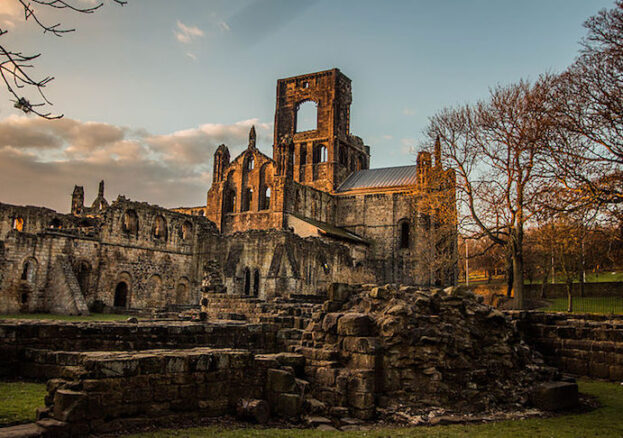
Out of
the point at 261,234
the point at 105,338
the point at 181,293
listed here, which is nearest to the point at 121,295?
the point at 181,293

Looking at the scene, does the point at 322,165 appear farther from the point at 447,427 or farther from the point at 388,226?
the point at 447,427

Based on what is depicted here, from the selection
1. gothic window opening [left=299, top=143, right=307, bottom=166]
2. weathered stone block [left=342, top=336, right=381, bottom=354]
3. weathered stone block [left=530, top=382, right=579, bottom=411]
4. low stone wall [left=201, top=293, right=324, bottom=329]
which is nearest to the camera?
weathered stone block [left=342, top=336, right=381, bottom=354]

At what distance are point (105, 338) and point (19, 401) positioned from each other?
3.60 m

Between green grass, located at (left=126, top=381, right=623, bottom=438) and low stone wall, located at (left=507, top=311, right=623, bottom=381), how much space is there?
3.61 m

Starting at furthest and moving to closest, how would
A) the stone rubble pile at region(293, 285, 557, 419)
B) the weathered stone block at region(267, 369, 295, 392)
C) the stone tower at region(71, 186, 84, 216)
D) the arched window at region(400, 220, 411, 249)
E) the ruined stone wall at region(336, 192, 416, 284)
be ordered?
the arched window at region(400, 220, 411, 249) < the ruined stone wall at region(336, 192, 416, 284) < the stone tower at region(71, 186, 84, 216) < the stone rubble pile at region(293, 285, 557, 419) < the weathered stone block at region(267, 369, 295, 392)

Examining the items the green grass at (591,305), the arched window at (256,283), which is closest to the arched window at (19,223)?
the arched window at (256,283)

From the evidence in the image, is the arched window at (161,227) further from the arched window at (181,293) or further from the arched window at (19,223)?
the arched window at (19,223)

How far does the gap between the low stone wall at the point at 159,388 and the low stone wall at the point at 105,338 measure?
67.3 inches

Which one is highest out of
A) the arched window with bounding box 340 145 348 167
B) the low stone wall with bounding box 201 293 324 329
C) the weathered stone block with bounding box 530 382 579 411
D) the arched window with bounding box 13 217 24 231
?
the arched window with bounding box 340 145 348 167

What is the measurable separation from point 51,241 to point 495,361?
2593 cm

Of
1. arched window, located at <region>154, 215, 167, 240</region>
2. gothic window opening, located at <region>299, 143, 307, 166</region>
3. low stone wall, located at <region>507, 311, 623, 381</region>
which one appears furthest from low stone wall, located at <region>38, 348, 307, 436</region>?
gothic window opening, located at <region>299, 143, 307, 166</region>

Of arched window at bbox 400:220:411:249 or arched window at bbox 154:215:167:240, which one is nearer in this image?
arched window at bbox 154:215:167:240

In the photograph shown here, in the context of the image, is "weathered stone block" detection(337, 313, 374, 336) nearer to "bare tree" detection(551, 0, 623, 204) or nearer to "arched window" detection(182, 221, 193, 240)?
"bare tree" detection(551, 0, 623, 204)

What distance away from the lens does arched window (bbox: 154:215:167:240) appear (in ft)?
118
